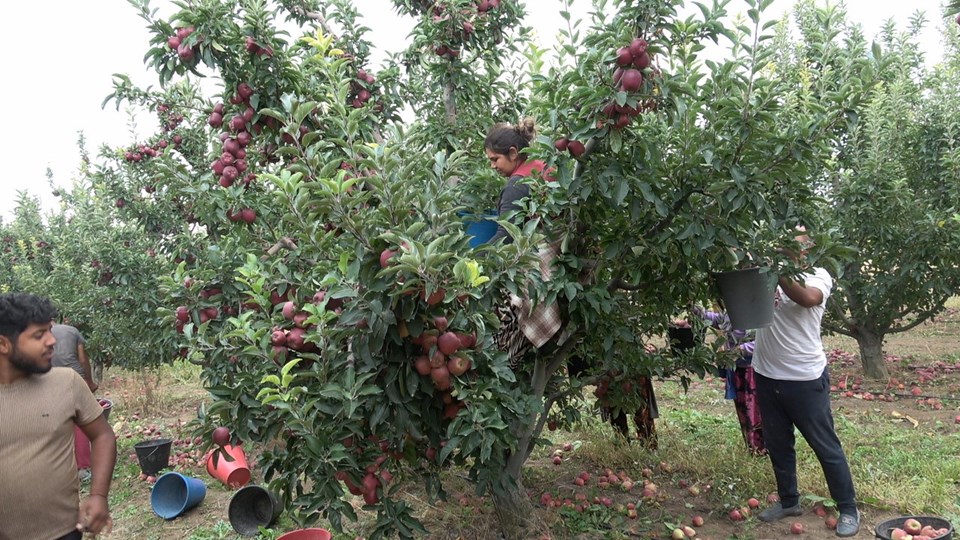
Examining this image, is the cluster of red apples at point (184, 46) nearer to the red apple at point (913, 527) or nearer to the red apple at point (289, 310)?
the red apple at point (289, 310)

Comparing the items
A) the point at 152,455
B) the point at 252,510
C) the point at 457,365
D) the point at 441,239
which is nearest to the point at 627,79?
the point at 441,239

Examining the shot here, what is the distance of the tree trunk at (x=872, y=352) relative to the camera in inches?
324

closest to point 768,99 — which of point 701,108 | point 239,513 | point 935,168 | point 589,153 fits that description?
point 701,108

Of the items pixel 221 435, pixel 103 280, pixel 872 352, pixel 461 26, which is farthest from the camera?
pixel 872 352

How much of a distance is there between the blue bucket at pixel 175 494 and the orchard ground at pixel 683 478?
0.23 feet

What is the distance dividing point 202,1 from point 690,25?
2.25 metres

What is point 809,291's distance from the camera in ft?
11.8

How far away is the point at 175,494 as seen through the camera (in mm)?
5266

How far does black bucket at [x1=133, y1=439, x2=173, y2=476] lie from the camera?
591 centimetres

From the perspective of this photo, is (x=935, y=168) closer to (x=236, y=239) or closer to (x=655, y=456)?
(x=655, y=456)

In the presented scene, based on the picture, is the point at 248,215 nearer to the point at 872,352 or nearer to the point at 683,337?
the point at 683,337

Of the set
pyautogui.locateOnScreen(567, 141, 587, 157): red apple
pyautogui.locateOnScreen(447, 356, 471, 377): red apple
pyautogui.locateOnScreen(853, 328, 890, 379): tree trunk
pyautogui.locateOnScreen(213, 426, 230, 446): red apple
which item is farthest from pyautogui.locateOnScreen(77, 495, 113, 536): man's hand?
pyautogui.locateOnScreen(853, 328, 890, 379): tree trunk

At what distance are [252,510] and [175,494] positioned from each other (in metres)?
0.90

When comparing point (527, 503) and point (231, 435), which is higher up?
point (231, 435)
